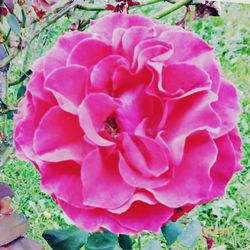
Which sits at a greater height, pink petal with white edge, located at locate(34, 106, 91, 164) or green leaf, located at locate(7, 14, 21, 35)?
green leaf, located at locate(7, 14, 21, 35)

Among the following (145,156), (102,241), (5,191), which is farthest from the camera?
(5,191)

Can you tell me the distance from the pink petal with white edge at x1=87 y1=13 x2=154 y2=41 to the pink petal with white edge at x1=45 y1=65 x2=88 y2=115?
87 mm

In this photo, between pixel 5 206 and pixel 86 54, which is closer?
pixel 86 54

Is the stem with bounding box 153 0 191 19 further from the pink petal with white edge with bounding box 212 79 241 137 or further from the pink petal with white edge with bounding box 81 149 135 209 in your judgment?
the pink petal with white edge with bounding box 81 149 135 209

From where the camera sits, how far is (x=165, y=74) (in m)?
0.71

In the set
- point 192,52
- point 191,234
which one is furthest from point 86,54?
point 191,234

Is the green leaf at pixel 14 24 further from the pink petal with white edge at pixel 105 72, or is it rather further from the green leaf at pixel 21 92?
the pink petal with white edge at pixel 105 72

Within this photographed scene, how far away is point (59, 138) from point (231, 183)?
15.4 inches

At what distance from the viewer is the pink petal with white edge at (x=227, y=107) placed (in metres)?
0.71

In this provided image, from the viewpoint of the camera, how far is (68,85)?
70 cm

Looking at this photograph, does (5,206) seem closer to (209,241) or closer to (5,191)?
(5,191)

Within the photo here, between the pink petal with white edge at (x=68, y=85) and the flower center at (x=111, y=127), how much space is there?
49 millimetres

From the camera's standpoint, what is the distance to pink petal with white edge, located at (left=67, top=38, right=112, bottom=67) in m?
0.71

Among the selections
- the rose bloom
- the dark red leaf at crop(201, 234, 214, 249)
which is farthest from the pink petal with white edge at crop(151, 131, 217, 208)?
the dark red leaf at crop(201, 234, 214, 249)
